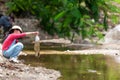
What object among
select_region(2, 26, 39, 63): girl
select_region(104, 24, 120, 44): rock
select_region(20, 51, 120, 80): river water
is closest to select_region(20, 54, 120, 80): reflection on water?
select_region(20, 51, 120, 80): river water

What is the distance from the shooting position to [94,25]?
567 inches

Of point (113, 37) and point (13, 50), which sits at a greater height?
point (13, 50)

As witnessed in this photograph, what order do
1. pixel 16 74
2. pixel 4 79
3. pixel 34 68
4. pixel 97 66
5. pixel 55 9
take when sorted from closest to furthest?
pixel 4 79
pixel 16 74
pixel 34 68
pixel 97 66
pixel 55 9

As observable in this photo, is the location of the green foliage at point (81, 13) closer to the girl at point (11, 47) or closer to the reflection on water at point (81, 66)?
the reflection on water at point (81, 66)

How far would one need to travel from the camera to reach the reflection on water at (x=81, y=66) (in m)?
11.6

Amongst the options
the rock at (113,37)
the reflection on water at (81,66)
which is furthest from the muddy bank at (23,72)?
the rock at (113,37)

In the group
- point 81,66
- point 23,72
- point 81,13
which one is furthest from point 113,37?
point 23,72

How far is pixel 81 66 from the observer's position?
543 inches

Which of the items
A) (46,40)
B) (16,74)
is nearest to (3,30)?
(46,40)

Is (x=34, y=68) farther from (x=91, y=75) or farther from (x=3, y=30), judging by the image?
(x=3, y=30)

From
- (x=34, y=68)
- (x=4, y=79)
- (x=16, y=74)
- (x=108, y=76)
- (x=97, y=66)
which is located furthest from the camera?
(x=97, y=66)

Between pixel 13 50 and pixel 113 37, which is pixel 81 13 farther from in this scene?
pixel 113 37

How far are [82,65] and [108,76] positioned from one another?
2.41 m

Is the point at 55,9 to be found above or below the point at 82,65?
above
